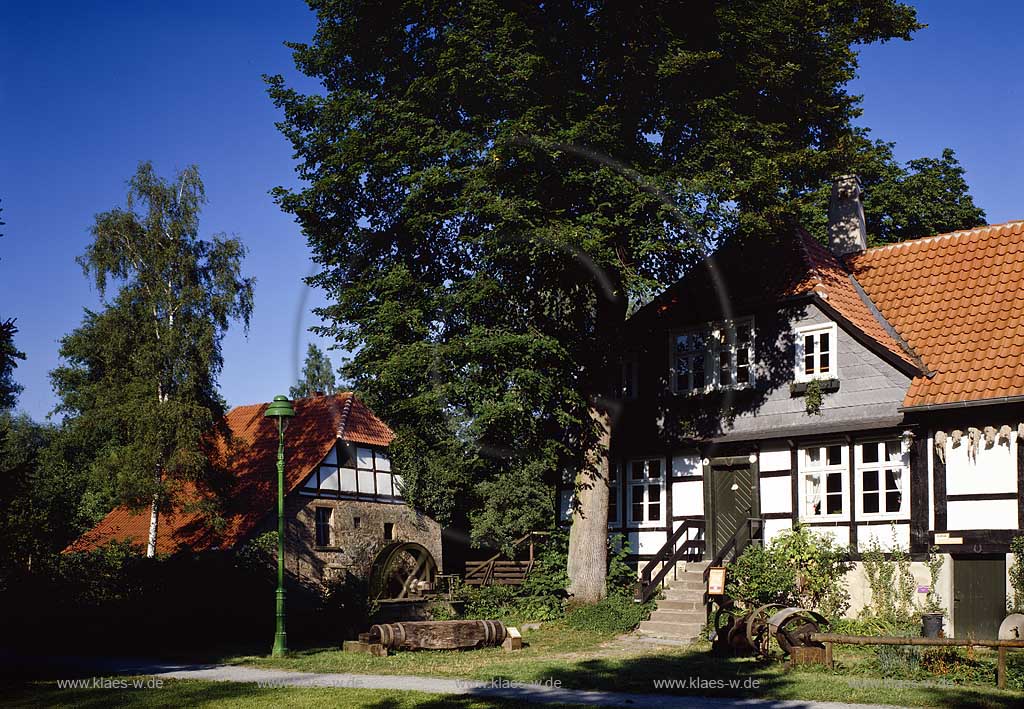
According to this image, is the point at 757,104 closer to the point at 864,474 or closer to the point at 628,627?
the point at 864,474

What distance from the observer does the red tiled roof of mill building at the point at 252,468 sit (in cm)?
3512

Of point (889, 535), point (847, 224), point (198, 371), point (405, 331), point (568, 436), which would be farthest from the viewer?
point (198, 371)

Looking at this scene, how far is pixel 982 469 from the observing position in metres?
20.9

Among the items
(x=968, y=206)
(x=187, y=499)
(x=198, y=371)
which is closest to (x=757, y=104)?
(x=968, y=206)

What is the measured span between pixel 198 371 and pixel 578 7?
1672 centimetres

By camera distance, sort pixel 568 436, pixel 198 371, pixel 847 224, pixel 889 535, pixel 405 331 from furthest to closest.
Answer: pixel 198 371
pixel 847 224
pixel 568 436
pixel 405 331
pixel 889 535

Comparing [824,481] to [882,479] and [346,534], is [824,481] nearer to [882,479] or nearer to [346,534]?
[882,479]

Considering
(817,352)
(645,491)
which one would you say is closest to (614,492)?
(645,491)

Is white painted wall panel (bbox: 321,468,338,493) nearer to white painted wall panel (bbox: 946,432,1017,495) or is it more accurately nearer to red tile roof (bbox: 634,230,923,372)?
red tile roof (bbox: 634,230,923,372)

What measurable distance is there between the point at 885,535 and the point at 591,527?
21.3 feet

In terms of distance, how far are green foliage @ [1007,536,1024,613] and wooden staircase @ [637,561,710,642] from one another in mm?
5844

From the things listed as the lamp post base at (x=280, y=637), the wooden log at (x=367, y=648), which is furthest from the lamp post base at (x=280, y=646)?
the wooden log at (x=367, y=648)

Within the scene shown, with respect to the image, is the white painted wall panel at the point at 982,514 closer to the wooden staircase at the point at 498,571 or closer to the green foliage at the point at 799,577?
the green foliage at the point at 799,577

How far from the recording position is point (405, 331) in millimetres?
24031
